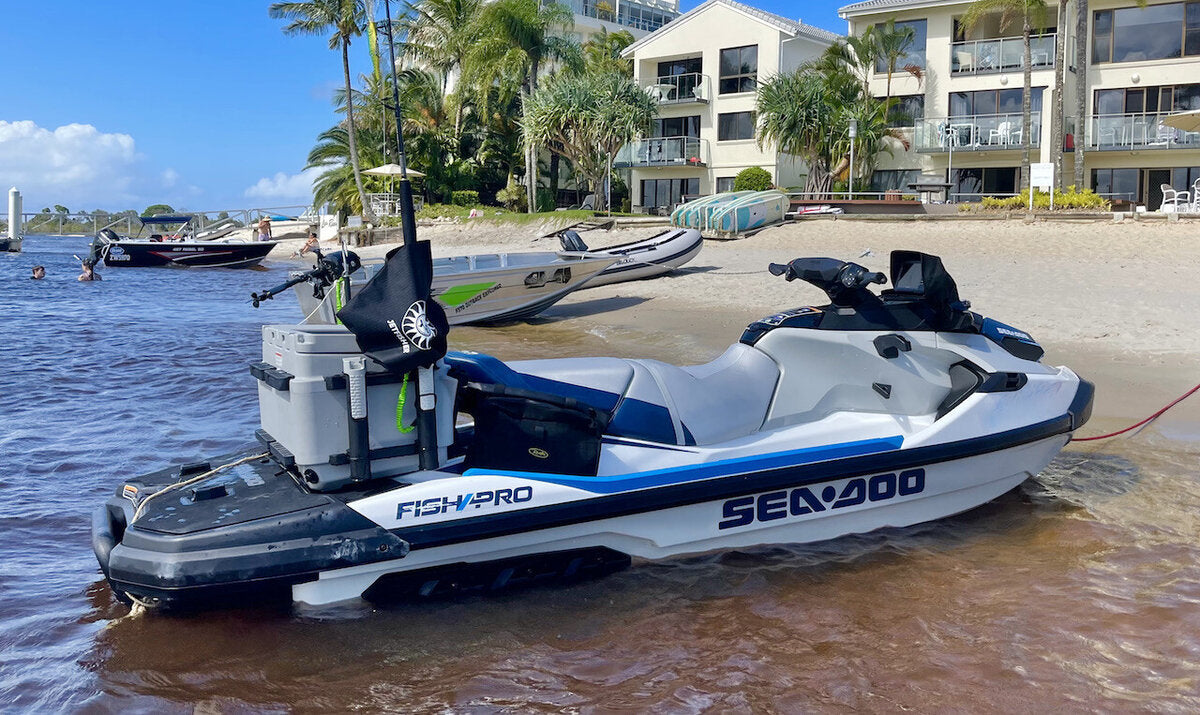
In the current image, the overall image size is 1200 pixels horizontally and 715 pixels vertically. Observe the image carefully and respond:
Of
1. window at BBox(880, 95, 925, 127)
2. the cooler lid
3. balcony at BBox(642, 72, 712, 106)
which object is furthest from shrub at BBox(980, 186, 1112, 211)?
the cooler lid

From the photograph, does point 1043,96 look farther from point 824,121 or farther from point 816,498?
point 816,498

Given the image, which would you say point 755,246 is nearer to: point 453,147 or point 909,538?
point 909,538

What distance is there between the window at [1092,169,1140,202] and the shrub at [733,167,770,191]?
9869mm

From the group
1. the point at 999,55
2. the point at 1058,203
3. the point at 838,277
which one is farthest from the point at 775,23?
the point at 838,277

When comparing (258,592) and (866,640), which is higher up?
(258,592)

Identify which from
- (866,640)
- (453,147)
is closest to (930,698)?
(866,640)

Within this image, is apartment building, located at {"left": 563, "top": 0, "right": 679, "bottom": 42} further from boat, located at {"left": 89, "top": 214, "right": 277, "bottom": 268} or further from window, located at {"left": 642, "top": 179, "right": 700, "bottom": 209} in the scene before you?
boat, located at {"left": 89, "top": 214, "right": 277, "bottom": 268}

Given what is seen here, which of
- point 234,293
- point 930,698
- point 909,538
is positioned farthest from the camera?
point 234,293

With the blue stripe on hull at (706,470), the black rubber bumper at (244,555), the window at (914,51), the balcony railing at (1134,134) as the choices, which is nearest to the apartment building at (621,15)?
the window at (914,51)

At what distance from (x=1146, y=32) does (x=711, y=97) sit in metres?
14.0

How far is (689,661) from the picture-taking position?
3770 mm

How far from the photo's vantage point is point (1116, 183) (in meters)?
28.2

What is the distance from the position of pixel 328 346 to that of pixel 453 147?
36655mm

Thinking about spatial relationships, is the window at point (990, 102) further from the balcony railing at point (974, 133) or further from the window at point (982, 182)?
the window at point (982, 182)
